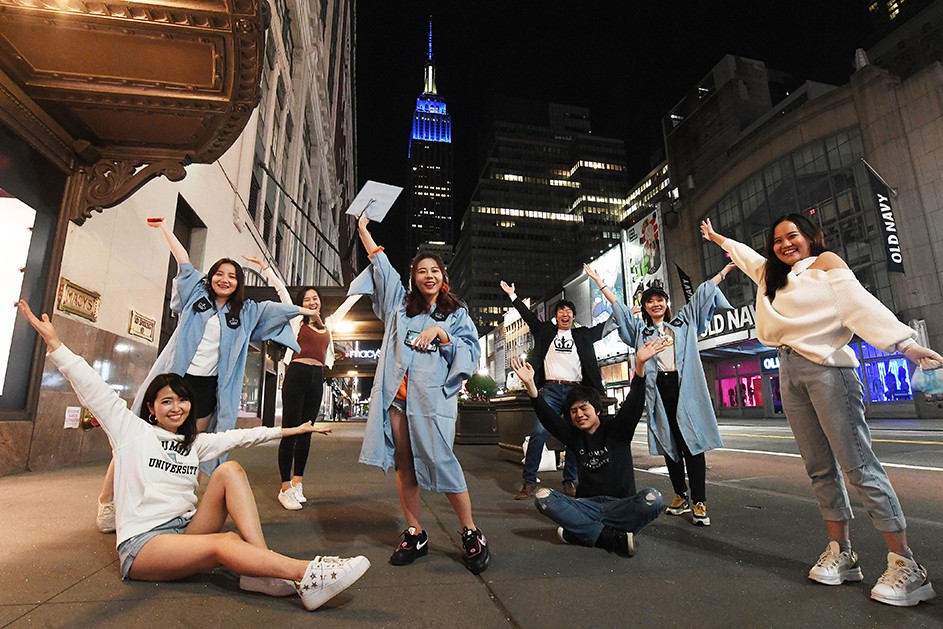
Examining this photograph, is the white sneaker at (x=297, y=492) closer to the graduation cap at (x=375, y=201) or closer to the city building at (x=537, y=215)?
the graduation cap at (x=375, y=201)

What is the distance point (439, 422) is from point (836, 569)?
6.93ft

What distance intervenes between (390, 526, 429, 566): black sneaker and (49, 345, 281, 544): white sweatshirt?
1.09 meters

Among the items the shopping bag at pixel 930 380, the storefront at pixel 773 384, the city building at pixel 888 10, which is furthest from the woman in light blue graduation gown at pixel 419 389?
the city building at pixel 888 10

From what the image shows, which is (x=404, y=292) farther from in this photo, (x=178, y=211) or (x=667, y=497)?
(x=178, y=211)

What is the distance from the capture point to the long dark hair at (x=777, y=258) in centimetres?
265

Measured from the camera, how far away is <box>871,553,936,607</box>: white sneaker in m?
2.04

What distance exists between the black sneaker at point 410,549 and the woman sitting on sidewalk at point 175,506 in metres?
0.63

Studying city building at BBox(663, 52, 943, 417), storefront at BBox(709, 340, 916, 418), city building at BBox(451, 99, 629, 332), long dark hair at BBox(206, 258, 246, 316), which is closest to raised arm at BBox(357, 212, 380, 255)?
long dark hair at BBox(206, 258, 246, 316)

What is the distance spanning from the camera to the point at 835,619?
1.90m

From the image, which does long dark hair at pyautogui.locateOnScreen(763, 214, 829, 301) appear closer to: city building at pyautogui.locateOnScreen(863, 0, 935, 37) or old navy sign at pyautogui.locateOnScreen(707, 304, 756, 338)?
old navy sign at pyautogui.locateOnScreen(707, 304, 756, 338)

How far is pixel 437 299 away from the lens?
10.1ft

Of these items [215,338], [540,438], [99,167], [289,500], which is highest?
[99,167]

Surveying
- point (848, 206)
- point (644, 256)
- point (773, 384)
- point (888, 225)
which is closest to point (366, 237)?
point (888, 225)

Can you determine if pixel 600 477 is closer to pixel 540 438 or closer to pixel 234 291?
pixel 540 438
